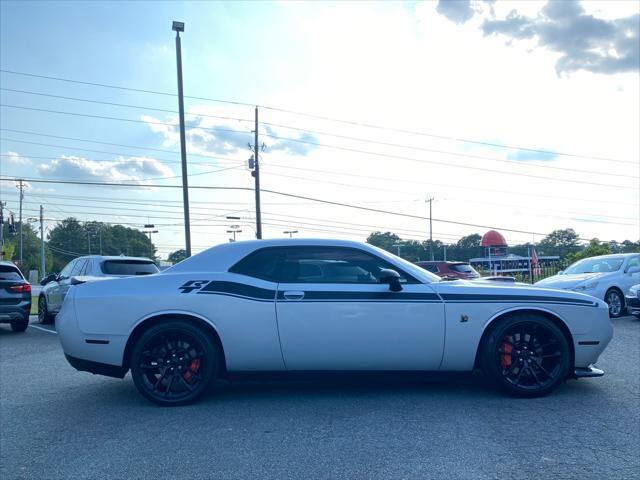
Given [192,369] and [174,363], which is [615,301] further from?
[174,363]

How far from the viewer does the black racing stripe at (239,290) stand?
529 centimetres

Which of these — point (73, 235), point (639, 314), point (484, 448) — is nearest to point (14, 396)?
point (484, 448)

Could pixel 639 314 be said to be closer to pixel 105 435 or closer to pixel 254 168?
pixel 105 435

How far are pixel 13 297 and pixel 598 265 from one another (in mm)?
13278

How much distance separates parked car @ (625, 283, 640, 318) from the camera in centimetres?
1149

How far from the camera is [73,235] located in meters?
86.2

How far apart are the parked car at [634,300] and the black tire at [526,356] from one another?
731 centimetres

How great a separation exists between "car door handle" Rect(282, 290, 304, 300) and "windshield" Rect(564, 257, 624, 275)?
10.6 metres

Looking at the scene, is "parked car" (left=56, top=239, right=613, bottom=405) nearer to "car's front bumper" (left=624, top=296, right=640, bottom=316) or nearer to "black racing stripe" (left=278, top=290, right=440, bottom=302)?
"black racing stripe" (left=278, top=290, right=440, bottom=302)

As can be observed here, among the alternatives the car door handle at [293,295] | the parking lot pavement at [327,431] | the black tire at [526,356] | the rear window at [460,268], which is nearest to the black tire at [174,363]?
the parking lot pavement at [327,431]

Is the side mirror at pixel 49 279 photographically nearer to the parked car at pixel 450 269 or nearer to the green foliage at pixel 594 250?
the parked car at pixel 450 269

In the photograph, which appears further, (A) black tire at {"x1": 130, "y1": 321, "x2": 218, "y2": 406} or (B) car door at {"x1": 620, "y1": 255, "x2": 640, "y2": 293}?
(B) car door at {"x1": 620, "y1": 255, "x2": 640, "y2": 293}

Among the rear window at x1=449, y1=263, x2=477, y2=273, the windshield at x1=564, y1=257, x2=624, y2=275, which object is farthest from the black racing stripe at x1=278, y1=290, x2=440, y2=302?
the rear window at x1=449, y1=263, x2=477, y2=273

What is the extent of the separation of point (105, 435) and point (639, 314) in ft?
35.6
